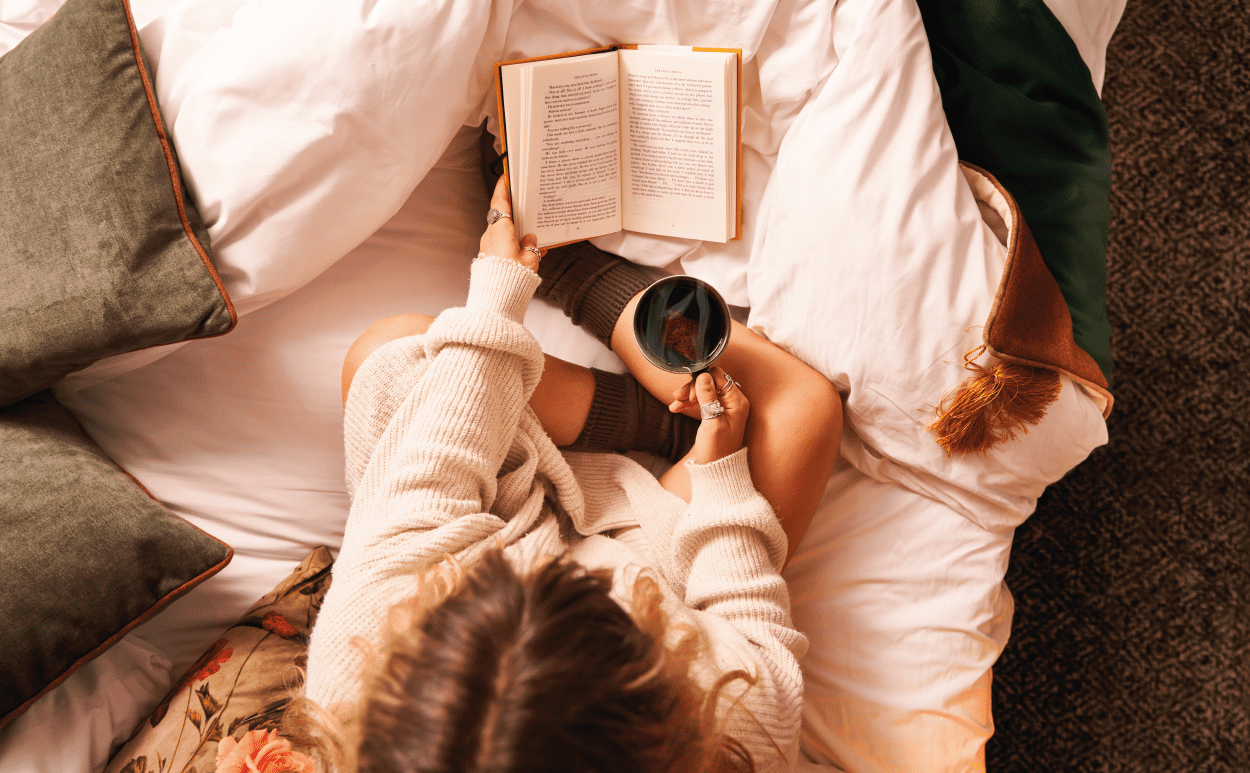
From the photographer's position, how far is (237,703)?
76cm

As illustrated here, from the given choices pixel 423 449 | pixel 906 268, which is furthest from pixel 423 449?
Answer: pixel 906 268

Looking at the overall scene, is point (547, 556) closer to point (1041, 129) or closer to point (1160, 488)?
point (1041, 129)

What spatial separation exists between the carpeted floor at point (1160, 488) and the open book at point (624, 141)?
0.89 m

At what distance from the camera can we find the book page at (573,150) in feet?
2.93

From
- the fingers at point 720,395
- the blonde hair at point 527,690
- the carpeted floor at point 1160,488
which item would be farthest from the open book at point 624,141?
the carpeted floor at point 1160,488

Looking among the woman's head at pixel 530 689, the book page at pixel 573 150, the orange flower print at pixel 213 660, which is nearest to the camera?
the woman's head at pixel 530 689

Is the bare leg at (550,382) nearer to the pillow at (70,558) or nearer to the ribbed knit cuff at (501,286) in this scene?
the ribbed knit cuff at (501,286)

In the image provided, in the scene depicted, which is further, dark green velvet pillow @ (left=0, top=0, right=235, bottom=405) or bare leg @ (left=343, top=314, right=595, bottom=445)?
bare leg @ (left=343, top=314, right=595, bottom=445)

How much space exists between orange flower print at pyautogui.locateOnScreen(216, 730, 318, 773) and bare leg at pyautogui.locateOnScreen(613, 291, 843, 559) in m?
0.50

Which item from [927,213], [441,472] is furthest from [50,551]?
[927,213]

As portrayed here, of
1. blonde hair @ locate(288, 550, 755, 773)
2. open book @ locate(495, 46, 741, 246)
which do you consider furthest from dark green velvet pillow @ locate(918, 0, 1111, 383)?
blonde hair @ locate(288, 550, 755, 773)

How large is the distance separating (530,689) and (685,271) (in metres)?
0.66

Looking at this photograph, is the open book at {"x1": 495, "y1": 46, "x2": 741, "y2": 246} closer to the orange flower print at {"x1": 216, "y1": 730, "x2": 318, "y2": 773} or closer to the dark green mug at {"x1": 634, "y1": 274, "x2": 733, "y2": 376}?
the dark green mug at {"x1": 634, "y1": 274, "x2": 733, "y2": 376}

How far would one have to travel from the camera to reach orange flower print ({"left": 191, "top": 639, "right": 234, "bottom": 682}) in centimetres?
79
